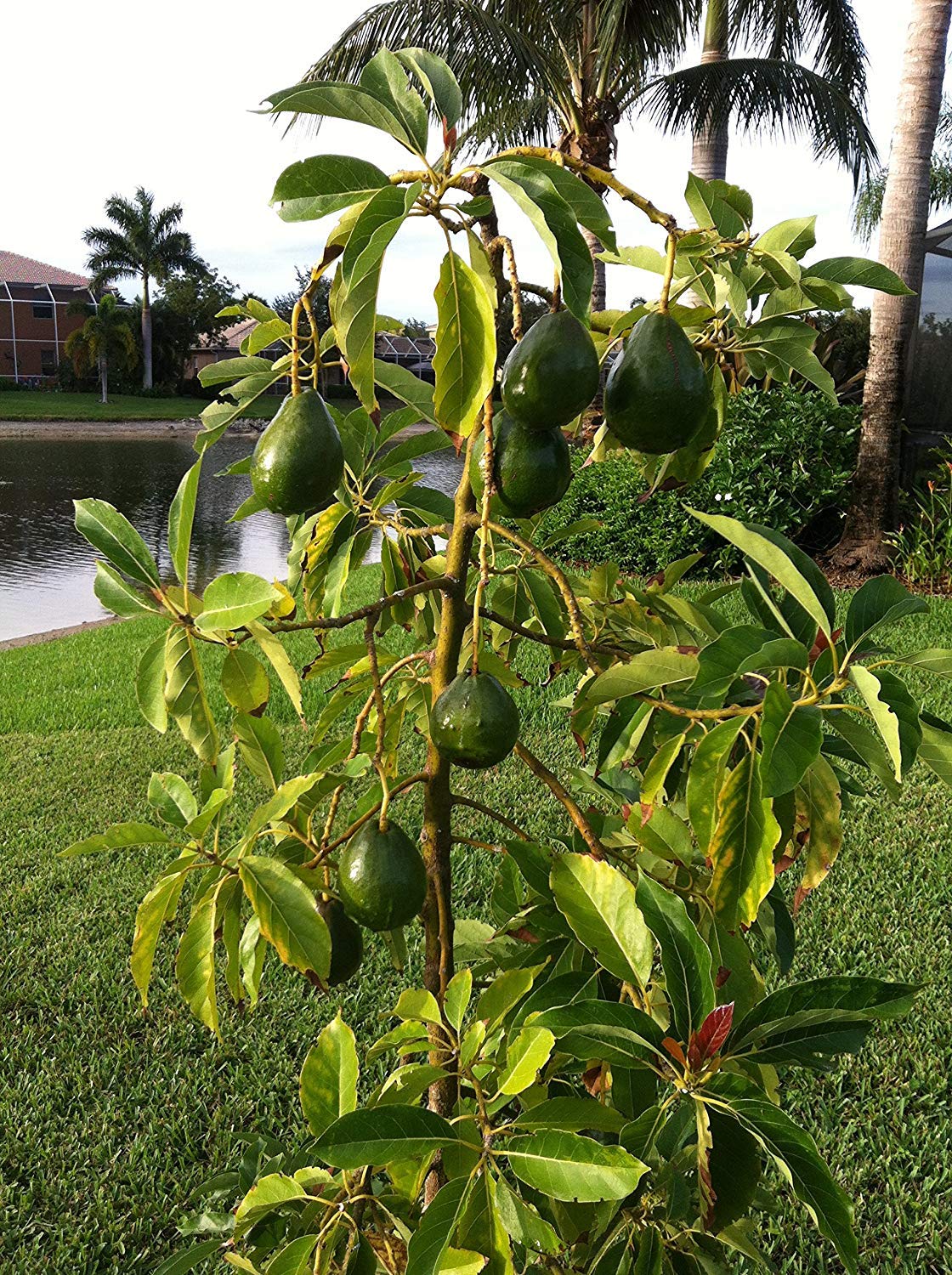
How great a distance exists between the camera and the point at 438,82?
0.85m

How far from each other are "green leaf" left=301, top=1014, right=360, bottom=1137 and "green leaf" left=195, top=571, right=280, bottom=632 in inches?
15.4

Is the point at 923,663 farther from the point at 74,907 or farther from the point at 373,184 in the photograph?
the point at 74,907

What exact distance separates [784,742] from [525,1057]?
0.32m

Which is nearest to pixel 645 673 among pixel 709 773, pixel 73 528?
pixel 709 773

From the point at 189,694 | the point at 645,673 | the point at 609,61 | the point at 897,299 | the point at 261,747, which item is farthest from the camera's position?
the point at 609,61

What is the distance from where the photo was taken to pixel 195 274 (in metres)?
46.1

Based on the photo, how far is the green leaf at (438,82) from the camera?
833mm

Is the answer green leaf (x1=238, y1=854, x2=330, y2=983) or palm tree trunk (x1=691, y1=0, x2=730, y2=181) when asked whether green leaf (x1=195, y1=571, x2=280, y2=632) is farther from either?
palm tree trunk (x1=691, y1=0, x2=730, y2=181)

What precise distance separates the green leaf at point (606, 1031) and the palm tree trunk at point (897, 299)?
624 cm

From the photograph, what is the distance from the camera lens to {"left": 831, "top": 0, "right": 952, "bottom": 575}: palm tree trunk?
617 cm

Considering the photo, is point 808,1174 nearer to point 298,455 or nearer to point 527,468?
point 527,468

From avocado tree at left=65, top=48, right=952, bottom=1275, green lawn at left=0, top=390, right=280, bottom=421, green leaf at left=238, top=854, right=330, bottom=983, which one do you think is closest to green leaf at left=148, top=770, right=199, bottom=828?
avocado tree at left=65, top=48, right=952, bottom=1275

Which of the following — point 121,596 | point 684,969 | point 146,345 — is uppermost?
point 121,596

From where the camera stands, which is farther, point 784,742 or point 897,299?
point 897,299
